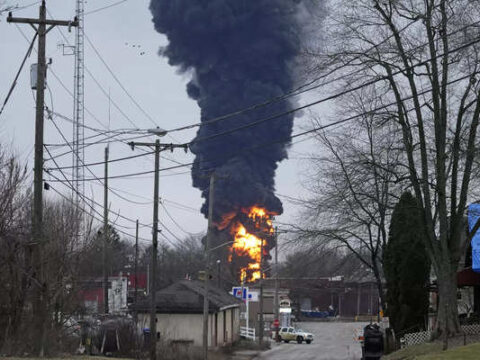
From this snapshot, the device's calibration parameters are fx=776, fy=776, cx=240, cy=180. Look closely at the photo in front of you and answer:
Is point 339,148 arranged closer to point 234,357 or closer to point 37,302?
point 234,357

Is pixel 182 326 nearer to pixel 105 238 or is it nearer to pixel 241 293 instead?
pixel 105 238

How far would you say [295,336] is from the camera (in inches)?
2496

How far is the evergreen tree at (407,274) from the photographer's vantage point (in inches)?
1409

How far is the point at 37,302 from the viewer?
2138 cm

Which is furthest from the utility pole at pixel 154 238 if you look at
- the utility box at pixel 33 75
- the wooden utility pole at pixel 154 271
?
the utility box at pixel 33 75

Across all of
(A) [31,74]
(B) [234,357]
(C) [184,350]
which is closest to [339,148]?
(C) [184,350]

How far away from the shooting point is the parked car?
204 ft

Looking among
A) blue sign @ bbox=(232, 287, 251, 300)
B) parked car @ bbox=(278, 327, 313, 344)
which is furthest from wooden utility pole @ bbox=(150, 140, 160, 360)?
parked car @ bbox=(278, 327, 313, 344)

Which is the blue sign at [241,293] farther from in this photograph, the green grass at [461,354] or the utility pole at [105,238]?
the green grass at [461,354]

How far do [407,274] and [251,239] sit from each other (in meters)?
55.1

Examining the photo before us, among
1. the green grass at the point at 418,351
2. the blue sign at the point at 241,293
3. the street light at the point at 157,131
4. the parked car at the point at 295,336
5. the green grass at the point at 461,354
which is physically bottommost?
the parked car at the point at 295,336

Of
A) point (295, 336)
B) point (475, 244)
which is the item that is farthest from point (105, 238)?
point (295, 336)

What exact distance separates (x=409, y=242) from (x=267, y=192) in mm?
55460

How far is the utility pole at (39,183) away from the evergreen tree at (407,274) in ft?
62.2
